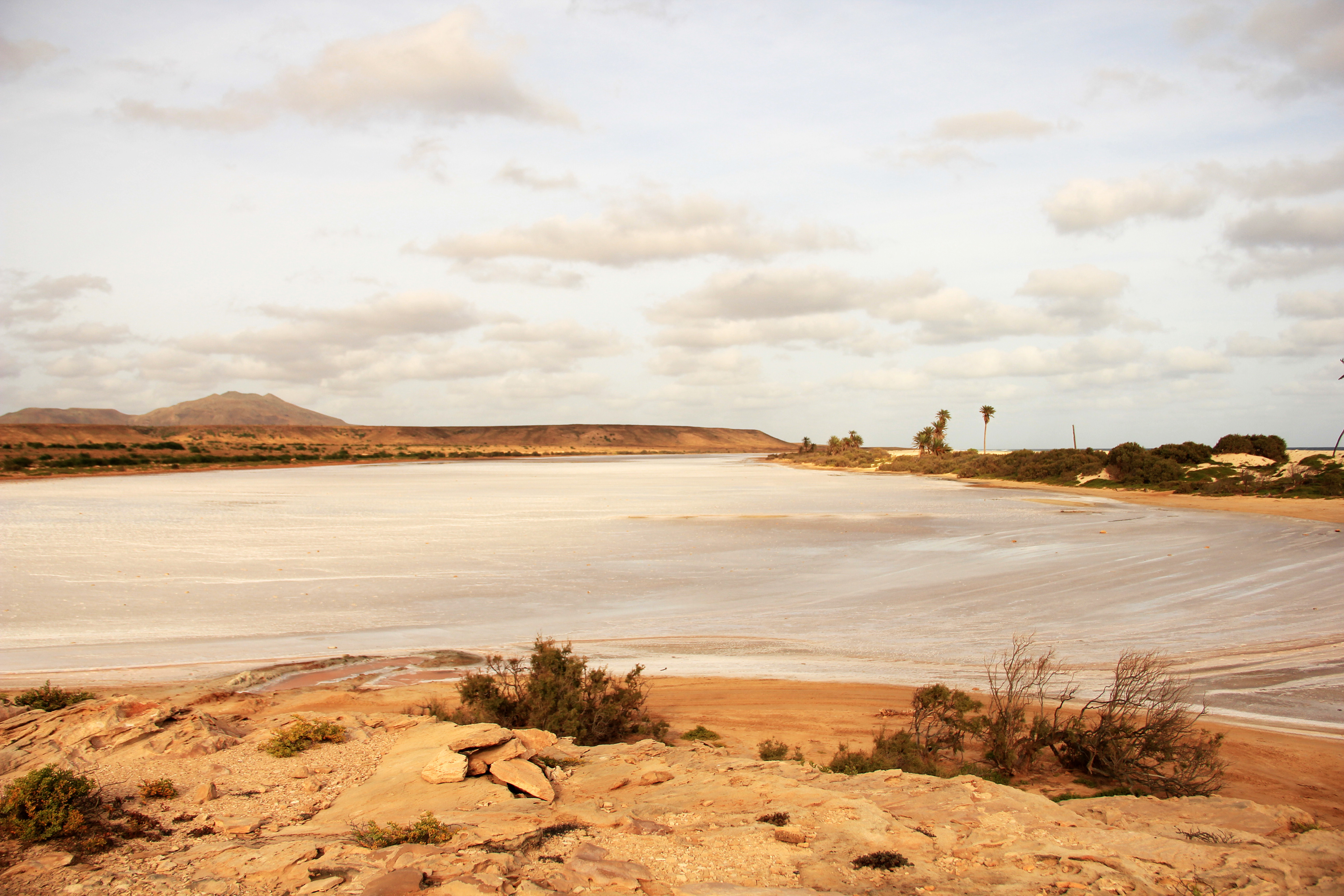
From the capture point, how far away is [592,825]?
4.87 meters

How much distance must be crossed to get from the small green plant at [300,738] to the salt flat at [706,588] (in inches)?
165

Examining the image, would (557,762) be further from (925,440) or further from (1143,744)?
(925,440)

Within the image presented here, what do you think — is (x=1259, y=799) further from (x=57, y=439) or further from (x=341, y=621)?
(x=57, y=439)

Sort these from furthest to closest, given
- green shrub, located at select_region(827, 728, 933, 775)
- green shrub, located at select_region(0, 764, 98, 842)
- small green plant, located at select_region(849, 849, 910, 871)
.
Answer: green shrub, located at select_region(827, 728, 933, 775), green shrub, located at select_region(0, 764, 98, 842), small green plant, located at select_region(849, 849, 910, 871)

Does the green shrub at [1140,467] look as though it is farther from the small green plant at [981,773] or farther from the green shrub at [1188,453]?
the small green plant at [981,773]

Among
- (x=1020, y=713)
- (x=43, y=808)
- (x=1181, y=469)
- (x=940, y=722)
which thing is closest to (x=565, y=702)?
(x=940, y=722)

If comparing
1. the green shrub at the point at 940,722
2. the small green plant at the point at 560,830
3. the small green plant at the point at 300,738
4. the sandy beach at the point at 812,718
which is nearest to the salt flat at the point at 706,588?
the sandy beach at the point at 812,718

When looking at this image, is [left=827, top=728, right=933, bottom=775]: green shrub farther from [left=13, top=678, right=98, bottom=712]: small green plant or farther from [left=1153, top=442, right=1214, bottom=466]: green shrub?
[left=1153, top=442, right=1214, bottom=466]: green shrub

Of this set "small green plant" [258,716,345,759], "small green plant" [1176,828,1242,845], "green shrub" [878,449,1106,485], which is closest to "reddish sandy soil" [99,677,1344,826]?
"small green plant" [1176,828,1242,845]

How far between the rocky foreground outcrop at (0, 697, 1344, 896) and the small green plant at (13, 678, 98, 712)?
0.62 m

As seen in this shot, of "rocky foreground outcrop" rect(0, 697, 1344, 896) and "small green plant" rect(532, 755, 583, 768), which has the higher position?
"rocky foreground outcrop" rect(0, 697, 1344, 896)

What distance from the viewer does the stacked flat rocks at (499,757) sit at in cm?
559

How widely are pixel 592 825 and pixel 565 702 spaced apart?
8.21 feet

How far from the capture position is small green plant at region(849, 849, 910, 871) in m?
4.29
